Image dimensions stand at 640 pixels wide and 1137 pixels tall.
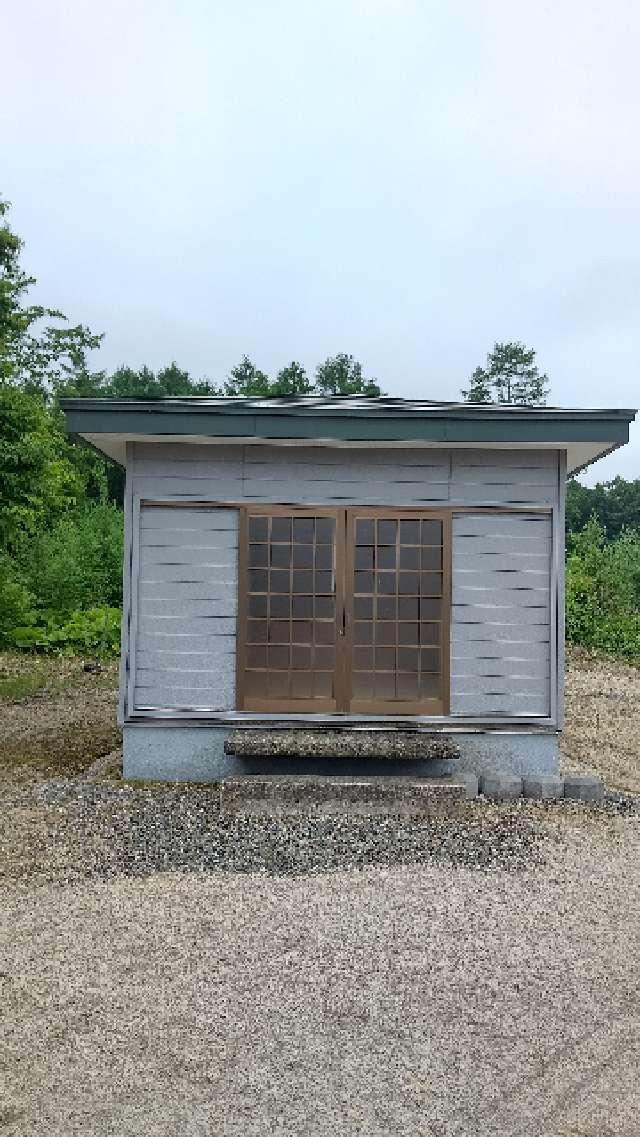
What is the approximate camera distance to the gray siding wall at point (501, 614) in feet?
25.7

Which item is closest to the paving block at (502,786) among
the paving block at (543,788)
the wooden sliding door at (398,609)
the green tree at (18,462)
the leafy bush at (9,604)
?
the paving block at (543,788)

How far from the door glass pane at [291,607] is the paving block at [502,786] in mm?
1507

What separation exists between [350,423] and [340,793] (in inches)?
112

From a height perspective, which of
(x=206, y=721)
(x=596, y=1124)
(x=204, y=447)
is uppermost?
(x=204, y=447)

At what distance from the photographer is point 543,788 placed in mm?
7414

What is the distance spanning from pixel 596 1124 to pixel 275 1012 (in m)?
1.28

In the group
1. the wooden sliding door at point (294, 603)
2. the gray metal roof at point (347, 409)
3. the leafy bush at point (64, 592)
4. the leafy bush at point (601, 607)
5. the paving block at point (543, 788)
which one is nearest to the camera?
the gray metal roof at point (347, 409)

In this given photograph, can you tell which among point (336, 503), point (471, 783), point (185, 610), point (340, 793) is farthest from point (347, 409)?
point (471, 783)

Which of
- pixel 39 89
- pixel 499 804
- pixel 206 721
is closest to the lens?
pixel 499 804

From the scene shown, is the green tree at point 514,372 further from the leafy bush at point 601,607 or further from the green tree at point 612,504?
the leafy bush at point 601,607

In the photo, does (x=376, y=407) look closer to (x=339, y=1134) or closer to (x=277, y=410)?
(x=277, y=410)

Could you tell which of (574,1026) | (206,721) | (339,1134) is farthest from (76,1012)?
(206,721)

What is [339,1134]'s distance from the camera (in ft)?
9.52

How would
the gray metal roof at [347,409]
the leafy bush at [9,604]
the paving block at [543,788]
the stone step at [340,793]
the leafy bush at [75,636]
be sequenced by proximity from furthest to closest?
the leafy bush at [75,636] < the leafy bush at [9,604] < the paving block at [543,788] < the gray metal roof at [347,409] < the stone step at [340,793]
